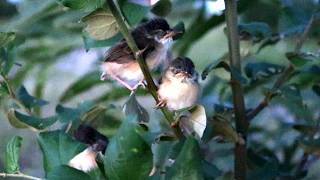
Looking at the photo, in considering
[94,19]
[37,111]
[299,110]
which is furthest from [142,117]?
[37,111]

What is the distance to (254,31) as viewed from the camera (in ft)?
3.25

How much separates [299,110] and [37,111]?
1.31 feet

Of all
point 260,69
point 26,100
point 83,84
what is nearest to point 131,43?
point 26,100

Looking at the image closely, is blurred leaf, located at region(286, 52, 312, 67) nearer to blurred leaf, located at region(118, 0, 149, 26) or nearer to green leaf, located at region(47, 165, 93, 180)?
blurred leaf, located at region(118, 0, 149, 26)

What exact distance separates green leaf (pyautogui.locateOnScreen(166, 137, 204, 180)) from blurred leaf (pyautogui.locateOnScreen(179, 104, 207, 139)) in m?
0.10

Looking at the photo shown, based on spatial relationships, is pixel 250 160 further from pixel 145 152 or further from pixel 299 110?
pixel 145 152

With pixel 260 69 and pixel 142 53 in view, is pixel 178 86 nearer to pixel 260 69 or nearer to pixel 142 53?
pixel 142 53

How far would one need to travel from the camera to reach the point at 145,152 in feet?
2.03

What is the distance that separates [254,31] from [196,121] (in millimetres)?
278

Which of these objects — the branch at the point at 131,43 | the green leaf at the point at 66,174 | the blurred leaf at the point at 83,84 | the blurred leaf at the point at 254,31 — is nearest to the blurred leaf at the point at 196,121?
the branch at the point at 131,43

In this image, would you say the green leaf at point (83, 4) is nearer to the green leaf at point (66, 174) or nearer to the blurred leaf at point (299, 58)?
the green leaf at point (66, 174)

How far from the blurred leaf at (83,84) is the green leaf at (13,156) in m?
0.51

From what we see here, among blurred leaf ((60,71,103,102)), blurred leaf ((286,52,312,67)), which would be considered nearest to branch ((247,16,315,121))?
blurred leaf ((286,52,312,67))

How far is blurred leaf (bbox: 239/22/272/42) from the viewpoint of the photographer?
0.98 metres
